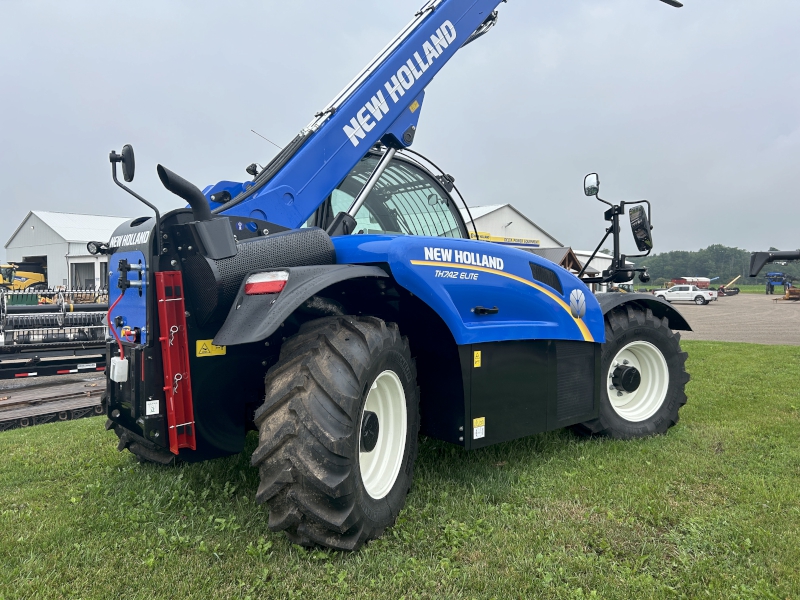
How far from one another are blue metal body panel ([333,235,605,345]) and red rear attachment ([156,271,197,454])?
878 mm

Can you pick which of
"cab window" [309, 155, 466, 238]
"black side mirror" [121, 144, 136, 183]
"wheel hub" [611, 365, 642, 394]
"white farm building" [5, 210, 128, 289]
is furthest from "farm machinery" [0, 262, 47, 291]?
"wheel hub" [611, 365, 642, 394]

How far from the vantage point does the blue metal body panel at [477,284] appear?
3129mm

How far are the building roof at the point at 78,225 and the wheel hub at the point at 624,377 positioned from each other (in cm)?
2967

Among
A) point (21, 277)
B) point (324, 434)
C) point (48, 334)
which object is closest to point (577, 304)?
point (324, 434)

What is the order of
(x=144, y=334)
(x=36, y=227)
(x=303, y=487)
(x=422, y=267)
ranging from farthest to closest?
(x=36, y=227) < (x=422, y=267) < (x=144, y=334) < (x=303, y=487)

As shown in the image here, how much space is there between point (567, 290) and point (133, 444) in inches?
125

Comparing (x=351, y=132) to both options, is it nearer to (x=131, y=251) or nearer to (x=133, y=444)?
(x=131, y=251)

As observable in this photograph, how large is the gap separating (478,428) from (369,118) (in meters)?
2.18

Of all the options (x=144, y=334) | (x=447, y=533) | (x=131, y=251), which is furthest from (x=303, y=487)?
(x=131, y=251)

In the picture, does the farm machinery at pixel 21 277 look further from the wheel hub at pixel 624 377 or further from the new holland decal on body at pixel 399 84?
the wheel hub at pixel 624 377

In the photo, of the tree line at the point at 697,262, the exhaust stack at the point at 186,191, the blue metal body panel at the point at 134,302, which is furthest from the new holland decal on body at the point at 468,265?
the tree line at the point at 697,262

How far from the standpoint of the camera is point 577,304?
4.30 metres

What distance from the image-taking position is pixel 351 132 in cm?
396

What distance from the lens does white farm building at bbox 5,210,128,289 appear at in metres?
29.3
